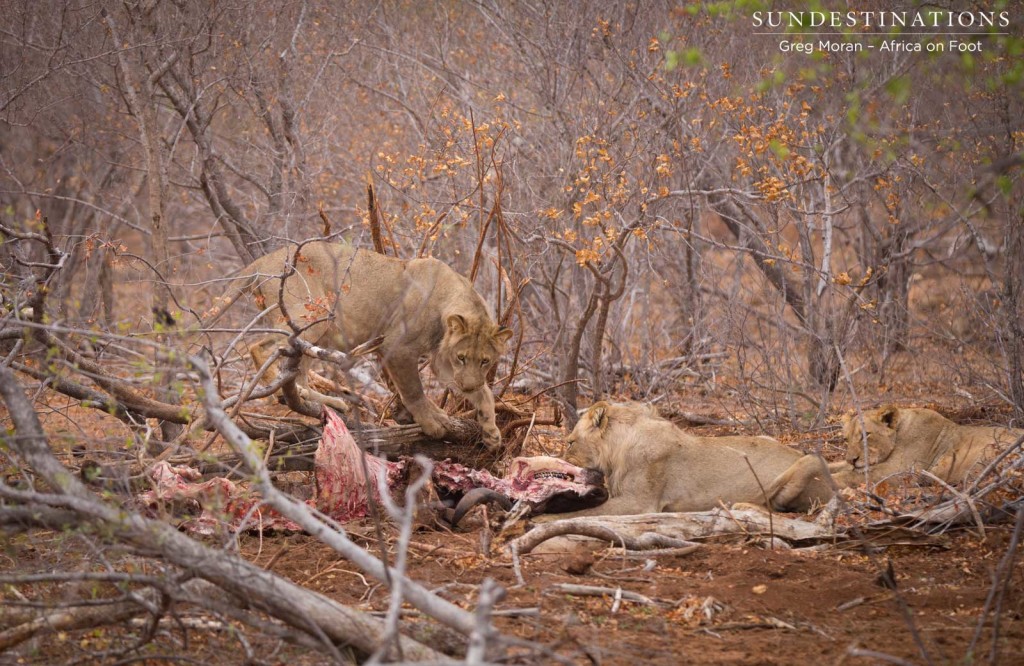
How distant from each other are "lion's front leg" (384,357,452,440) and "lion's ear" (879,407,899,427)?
10.8ft

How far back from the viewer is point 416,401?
730 centimetres

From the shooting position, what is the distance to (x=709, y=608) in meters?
4.97

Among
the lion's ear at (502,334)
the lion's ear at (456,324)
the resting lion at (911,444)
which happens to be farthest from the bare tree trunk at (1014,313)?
the lion's ear at (456,324)

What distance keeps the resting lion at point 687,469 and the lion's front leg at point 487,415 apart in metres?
0.72

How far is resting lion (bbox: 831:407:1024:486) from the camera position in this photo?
7133 millimetres

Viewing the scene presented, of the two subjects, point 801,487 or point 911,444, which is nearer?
point 801,487

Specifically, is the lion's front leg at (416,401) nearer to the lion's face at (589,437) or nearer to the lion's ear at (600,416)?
the lion's face at (589,437)

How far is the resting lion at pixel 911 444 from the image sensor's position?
23.4 feet

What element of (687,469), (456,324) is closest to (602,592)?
(687,469)

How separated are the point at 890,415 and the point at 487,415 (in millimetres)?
3046

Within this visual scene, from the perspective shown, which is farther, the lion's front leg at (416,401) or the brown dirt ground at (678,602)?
the lion's front leg at (416,401)

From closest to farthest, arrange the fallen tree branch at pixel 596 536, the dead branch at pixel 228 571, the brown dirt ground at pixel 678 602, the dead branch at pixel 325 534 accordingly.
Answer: the dead branch at pixel 325 534 → the dead branch at pixel 228 571 → the brown dirt ground at pixel 678 602 → the fallen tree branch at pixel 596 536

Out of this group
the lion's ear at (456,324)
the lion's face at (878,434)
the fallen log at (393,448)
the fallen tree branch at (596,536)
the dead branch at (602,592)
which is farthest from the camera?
the lion's face at (878,434)

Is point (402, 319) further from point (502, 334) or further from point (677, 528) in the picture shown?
point (677, 528)
